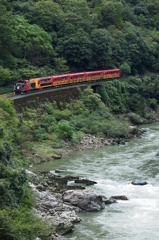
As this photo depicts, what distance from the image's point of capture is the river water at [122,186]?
98.3ft

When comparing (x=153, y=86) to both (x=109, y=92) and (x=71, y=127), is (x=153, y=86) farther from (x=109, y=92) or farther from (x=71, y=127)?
(x=71, y=127)

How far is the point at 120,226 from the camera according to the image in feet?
100

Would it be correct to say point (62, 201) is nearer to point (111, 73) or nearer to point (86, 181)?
point (86, 181)

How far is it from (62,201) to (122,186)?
656 centimetres

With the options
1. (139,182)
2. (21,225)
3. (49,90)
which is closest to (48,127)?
(49,90)

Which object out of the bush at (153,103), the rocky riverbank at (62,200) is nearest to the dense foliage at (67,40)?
the bush at (153,103)

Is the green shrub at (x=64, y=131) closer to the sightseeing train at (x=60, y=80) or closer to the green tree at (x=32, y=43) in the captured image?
the sightseeing train at (x=60, y=80)

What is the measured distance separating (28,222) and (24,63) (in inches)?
1728

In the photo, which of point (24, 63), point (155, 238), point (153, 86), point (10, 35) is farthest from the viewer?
point (153, 86)

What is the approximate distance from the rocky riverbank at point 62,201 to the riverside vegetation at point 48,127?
1.12 m

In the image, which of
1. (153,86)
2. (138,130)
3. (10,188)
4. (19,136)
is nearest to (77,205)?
(10,188)

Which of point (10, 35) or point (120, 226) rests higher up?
point (10, 35)

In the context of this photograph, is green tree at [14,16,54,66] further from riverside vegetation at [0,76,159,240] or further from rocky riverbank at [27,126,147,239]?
rocky riverbank at [27,126,147,239]

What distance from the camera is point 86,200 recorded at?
34219mm
